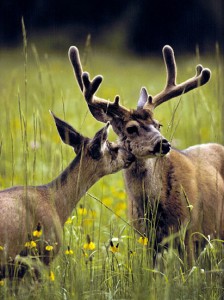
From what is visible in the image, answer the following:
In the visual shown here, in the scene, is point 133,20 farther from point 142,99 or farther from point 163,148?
point 163,148

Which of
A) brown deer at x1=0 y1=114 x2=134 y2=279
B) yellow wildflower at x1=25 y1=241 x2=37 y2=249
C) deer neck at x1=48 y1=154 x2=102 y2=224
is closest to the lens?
yellow wildflower at x1=25 y1=241 x2=37 y2=249

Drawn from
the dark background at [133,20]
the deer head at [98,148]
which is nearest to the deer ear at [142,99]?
the deer head at [98,148]

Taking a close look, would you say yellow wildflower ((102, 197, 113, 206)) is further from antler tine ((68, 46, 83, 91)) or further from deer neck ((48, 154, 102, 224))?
deer neck ((48, 154, 102, 224))

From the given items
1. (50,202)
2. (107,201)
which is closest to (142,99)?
(50,202)

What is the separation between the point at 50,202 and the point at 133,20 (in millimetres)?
23874

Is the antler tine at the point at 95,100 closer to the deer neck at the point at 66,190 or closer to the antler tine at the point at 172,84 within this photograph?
the antler tine at the point at 172,84

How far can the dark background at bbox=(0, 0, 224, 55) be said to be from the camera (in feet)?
89.9

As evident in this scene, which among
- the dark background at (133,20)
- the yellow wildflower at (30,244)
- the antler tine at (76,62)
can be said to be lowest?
the yellow wildflower at (30,244)

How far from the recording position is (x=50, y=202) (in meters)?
5.26

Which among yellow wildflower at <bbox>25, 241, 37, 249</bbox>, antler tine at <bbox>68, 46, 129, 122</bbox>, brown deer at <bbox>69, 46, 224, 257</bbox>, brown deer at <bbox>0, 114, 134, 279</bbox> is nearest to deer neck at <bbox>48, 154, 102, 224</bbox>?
brown deer at <bbox>0, 114, 134, 279</bbox>

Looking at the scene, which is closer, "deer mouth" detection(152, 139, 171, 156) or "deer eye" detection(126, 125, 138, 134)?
"deer mouth" detection(152, 139, 171, 156)

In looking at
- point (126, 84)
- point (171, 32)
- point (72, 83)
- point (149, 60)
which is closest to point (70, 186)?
point (72, 83)

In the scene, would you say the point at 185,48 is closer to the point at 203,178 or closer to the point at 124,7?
the point at 124,7

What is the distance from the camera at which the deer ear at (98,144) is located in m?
5.42
